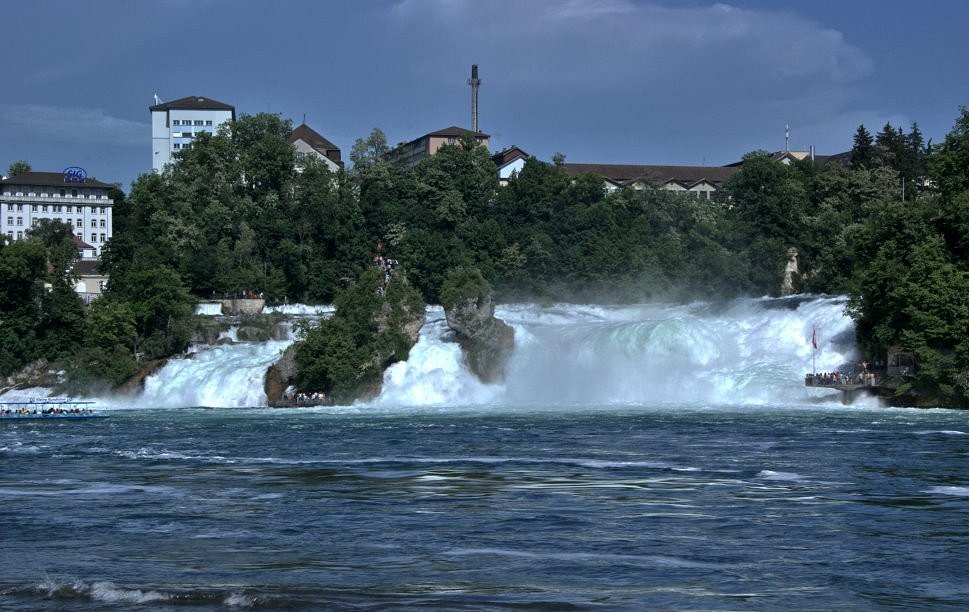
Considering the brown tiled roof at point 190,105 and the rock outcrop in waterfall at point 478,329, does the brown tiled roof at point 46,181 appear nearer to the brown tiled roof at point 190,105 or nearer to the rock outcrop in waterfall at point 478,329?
the brown tiled roof at point 190,105

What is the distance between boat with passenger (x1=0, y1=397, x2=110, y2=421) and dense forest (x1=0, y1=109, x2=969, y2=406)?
10451 mm

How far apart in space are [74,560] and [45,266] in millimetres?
62445

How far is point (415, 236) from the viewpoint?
9462 centimetres

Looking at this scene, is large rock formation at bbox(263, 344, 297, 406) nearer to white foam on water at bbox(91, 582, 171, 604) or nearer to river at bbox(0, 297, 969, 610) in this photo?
river at bbox(0, 297, 969, 610)

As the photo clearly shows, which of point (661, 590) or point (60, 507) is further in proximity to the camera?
point (60, 507)

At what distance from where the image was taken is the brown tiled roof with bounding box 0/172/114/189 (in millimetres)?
131875

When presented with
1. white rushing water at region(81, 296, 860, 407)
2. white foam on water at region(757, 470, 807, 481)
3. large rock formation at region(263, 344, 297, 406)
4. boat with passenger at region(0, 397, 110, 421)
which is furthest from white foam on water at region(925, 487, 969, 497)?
large rock formation at region(263, 344, 297, 406)

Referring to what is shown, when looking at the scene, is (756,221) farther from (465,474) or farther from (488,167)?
(465,474)

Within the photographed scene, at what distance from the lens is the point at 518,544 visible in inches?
854

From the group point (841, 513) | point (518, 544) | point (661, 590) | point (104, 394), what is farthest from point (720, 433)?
point (104, 394)

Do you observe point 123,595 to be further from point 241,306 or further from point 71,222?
point 71,222

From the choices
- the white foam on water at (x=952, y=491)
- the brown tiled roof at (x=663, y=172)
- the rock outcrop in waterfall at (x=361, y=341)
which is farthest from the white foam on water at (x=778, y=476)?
the brown tiled roof at (x=663, y=172)

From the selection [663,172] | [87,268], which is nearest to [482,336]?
[87,268]

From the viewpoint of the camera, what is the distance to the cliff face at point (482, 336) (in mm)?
66875
